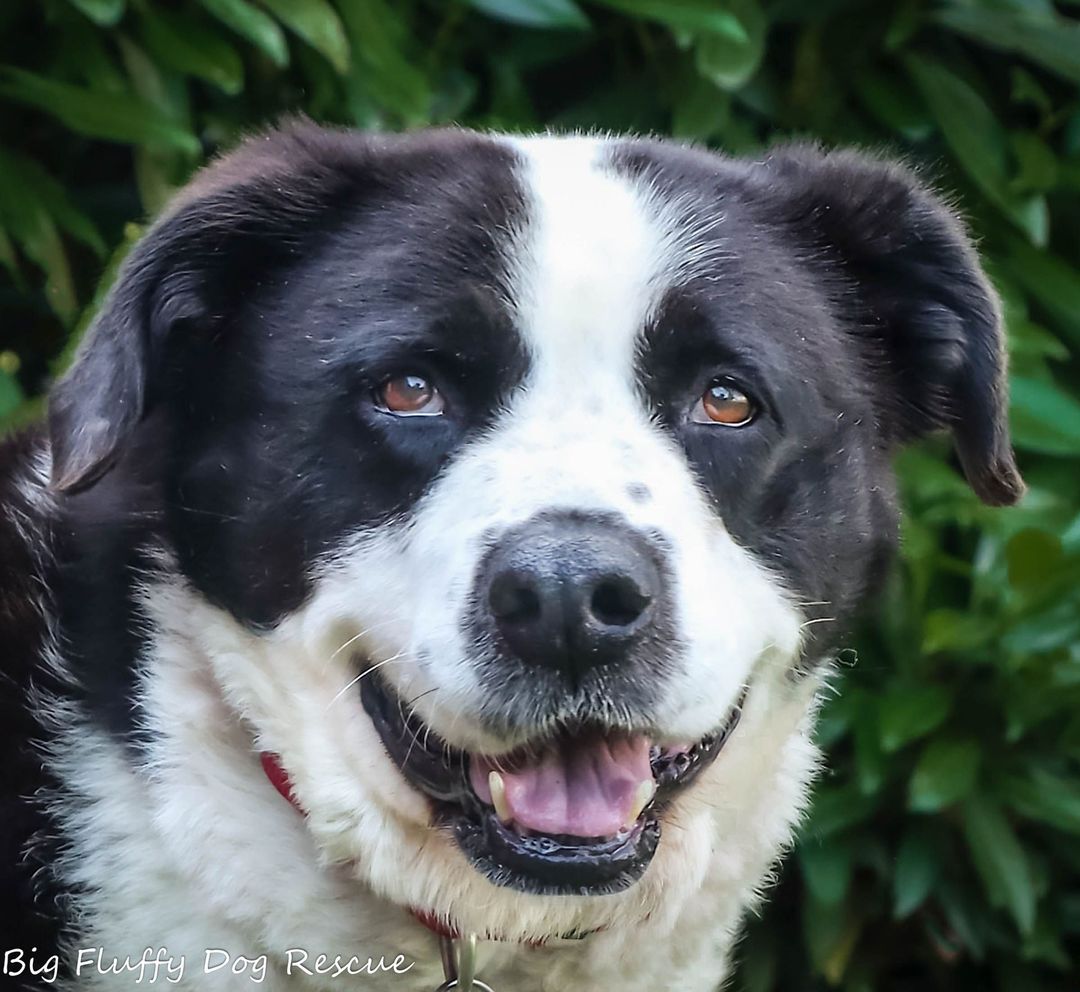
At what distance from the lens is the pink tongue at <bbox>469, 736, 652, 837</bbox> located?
1.58 meters

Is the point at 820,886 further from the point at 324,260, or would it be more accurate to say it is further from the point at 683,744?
the point at 324,260

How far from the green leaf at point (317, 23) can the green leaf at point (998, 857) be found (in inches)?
64.7

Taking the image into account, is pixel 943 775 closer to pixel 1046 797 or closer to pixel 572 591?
pixel 1046 797

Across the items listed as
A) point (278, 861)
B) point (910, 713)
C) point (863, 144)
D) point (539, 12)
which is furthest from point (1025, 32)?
point (278, 861)

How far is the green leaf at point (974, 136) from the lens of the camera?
2725 millimetres

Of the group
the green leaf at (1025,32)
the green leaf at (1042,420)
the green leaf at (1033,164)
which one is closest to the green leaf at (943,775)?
the green leaf at (1042,420)

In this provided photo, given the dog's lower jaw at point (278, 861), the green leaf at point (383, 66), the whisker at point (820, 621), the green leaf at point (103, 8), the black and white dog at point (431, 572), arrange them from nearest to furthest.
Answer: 1. the black and white dog at point (431, 572)
2. the dog's lower jaw at point (278, 861)
3. the whisker at point (820, 621)
4. the green leaf at point (103, 8)
5. the green leaf at point (383, 66)

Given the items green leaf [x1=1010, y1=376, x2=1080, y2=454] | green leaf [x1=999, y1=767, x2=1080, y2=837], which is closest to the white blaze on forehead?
green leaf [x1=1010, y1=376, x2=1080, y2=454]

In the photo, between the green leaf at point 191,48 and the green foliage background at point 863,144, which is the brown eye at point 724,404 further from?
the green leaf at point 191,48

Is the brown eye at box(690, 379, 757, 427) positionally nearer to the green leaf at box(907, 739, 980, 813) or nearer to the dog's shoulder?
the dog's shoulder

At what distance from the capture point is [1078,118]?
2.78 metres

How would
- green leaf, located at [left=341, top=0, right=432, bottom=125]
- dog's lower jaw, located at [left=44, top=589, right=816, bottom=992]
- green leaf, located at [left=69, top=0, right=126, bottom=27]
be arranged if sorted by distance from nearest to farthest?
dog's lower jaw, located at [left=44, top=589, right=816, bottom=992]
green leaf, located at [left=69, top=0, right=126, bottom=27]
green leaf, located at [left=341, top=0, right=432, bottom=125]

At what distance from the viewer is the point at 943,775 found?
2.60 meters

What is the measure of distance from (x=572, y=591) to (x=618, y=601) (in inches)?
2.4
